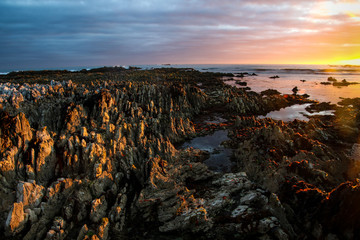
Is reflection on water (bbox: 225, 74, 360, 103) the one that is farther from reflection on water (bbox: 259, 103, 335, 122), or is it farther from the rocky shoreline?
the rocky shoreline

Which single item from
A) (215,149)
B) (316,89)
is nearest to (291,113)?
(215,149)

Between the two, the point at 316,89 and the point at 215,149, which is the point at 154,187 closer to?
the point at 215,149

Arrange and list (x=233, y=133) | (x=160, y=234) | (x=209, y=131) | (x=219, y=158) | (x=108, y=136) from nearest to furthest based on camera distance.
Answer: (x=160, y=234) < (x=108, y=136) < (x=219, y=158) < (x=233, y=133) < (x=209, y=131)

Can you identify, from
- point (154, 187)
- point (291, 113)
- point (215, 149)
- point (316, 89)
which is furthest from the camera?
point (316, 89)

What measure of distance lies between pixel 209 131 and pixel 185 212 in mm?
20494

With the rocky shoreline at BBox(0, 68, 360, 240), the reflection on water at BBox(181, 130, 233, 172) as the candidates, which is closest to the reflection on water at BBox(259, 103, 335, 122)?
the rocky shoreline at BBox(0, 68, 360, 240)

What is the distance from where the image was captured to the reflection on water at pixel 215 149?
2088 cm

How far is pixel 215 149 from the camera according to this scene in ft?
81.9

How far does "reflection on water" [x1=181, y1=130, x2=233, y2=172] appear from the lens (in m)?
20.9

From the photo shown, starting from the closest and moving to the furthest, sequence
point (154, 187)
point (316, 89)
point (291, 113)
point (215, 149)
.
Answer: point (154, 187) → point (215, 149) → point (291, 113) → point (316, 89)

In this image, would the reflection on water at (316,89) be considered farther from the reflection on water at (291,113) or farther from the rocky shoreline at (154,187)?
the rocky shoreline at (154,187)

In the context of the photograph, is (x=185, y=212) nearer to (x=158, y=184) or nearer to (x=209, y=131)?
(x=158, y=184)

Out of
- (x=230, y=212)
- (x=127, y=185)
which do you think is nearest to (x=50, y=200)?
(x=127, y=185)

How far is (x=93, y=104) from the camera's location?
2748 cm
